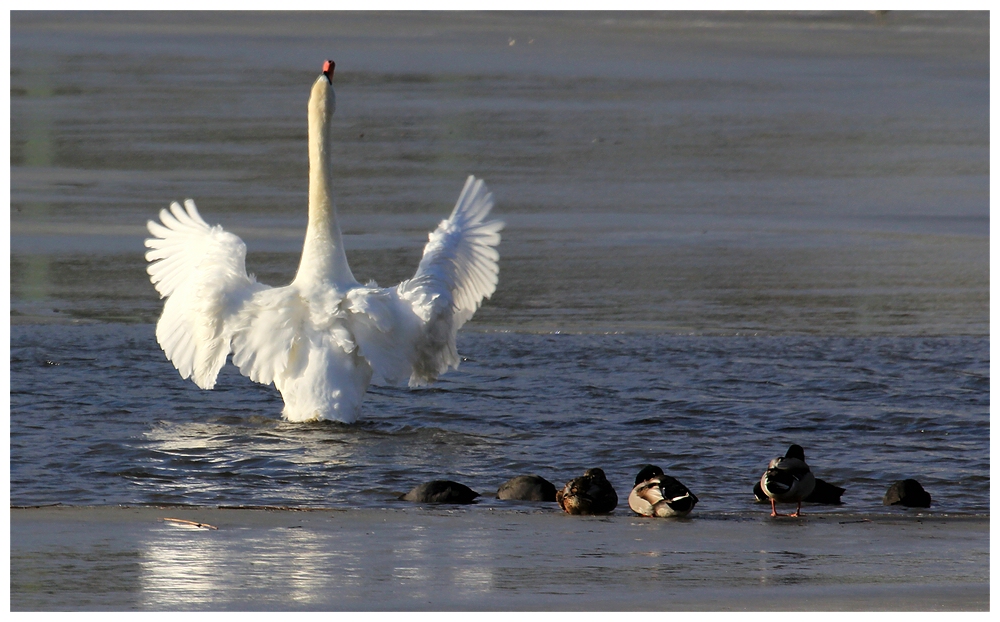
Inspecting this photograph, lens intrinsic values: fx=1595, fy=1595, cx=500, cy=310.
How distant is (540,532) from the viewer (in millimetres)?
6633

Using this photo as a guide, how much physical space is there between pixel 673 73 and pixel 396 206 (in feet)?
26.2

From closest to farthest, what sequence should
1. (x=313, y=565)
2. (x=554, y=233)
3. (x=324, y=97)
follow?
(x=313, y=565), (x=324, y=97), (x=554, y=233)

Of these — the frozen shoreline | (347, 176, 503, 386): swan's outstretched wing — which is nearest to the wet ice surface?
(347, 176, 503, 386): swan's outstretched wing

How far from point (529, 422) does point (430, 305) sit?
0.88m

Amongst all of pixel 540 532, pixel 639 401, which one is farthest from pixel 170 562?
pixel 639 401

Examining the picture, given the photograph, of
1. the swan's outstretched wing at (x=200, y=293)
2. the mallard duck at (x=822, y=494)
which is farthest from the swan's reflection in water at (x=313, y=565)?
the swan's outstretched wing at (x=200, y=293)

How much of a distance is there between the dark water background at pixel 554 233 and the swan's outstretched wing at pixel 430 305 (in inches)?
14.6

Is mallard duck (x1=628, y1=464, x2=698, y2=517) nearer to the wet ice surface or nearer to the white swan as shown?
the white swan

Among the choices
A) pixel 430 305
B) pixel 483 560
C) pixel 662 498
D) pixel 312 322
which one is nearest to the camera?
pixel 483 560

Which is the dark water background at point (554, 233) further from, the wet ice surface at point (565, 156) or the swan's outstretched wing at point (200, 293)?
the swan's outstretched wing at point (200, 293)

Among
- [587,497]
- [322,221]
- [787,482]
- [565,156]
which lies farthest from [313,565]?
[565,156]

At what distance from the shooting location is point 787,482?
716 centimetres

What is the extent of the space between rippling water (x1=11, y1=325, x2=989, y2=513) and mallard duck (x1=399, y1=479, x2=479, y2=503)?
0.18 meters

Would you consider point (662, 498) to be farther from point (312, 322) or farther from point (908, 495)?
point (312, 322)
